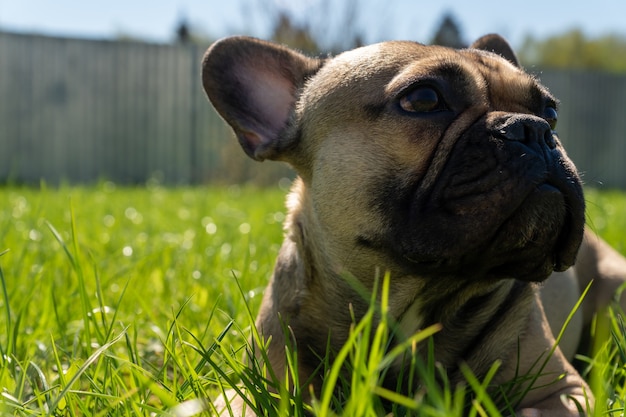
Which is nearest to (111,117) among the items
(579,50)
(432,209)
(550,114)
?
(550,114)

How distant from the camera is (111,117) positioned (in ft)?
47.4

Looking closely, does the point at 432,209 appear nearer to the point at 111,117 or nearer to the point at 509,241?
the point at 509,241

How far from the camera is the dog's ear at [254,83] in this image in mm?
2900

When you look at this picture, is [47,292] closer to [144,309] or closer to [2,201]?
[144,309]

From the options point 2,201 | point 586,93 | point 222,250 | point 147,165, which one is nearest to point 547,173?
point 222,250

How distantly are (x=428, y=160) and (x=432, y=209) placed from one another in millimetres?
201

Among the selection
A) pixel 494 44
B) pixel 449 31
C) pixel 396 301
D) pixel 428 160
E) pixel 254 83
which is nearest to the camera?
pixel 428 160

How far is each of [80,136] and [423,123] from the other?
12963 mm

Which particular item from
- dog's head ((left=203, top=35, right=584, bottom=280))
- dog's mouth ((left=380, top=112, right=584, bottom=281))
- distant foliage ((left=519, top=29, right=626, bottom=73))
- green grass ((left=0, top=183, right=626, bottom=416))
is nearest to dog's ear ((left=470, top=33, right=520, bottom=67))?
dog's head ((left=203, top=35, right=584, bottom=280))

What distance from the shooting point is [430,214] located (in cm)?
207

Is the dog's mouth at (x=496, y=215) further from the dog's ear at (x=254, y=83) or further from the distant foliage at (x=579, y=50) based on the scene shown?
the distant foliage at (x=579, y=50)

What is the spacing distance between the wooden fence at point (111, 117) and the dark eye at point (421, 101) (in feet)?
38.6

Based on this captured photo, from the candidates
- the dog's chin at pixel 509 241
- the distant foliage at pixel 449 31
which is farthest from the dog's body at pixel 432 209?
the distant foliage at pixel 449 31

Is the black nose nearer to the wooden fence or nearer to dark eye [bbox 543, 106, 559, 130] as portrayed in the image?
dark eye [bbox 543, 106, 559, 130]
